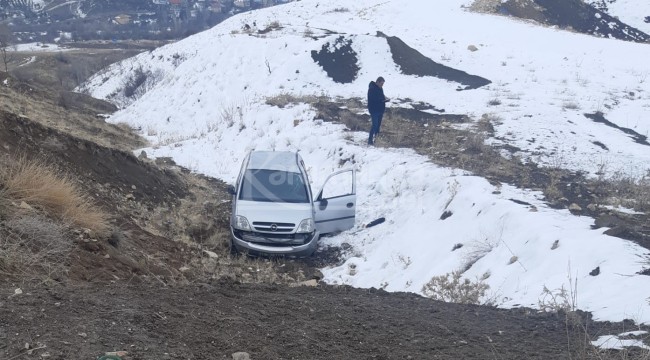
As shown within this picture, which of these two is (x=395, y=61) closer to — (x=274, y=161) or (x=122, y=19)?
(x=274, y=161)

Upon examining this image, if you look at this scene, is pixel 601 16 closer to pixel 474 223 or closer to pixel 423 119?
pixel 423 119

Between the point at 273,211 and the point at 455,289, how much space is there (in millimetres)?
3675

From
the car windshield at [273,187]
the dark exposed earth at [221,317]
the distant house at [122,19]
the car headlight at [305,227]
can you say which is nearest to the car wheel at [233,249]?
the dark exposed earth at [221,317]

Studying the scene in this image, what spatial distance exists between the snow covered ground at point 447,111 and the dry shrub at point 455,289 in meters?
0.18

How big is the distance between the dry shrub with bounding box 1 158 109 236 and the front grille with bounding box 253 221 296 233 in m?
2.78

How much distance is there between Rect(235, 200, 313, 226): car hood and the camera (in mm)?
10180

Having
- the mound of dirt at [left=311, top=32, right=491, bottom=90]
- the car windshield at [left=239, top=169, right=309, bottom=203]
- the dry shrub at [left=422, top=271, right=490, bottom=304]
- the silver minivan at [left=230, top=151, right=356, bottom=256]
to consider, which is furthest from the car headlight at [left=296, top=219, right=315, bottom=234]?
the mound of dirt at [left=311, top=32, right=491, bottom=90]

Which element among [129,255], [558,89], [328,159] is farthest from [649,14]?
[129,255]

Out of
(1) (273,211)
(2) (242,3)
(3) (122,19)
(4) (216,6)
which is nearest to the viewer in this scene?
(1) (273,211)

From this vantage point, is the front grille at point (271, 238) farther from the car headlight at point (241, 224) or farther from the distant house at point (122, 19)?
the distant house at point (122, 19)

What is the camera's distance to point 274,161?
38.8ft

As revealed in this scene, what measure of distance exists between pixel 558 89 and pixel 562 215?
38.7ft

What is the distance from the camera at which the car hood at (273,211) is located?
33.4ft

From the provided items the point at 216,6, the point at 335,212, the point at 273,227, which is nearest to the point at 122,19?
the point at 216,6
